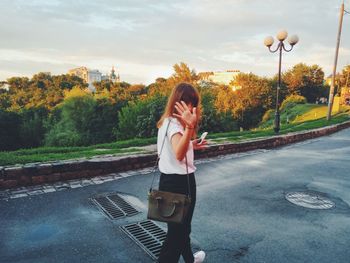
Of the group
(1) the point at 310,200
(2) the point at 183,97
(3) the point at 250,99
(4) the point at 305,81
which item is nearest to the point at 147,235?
(2) the point at 183,97

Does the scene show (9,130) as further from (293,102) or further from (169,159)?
(293,102)

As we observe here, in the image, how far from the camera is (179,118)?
2.52 m

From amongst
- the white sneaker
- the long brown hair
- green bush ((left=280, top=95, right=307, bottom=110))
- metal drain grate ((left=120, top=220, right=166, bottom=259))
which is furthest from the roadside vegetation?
the long brown hair

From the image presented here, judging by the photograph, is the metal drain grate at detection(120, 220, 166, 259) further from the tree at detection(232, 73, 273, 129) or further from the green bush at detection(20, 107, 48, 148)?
the tree at detection(232, 73, 273, 129)

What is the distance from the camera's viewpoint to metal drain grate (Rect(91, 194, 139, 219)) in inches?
175

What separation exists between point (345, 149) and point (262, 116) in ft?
125

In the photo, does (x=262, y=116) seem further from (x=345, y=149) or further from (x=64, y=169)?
(x=64, y=169)

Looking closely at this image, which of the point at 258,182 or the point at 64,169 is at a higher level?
the point at 64,169

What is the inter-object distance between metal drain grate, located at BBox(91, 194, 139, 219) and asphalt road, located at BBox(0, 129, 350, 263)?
143 millimetres

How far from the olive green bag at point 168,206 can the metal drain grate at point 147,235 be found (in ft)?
3.36

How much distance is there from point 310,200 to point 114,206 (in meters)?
3.82

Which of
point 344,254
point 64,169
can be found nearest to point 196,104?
point 344,254

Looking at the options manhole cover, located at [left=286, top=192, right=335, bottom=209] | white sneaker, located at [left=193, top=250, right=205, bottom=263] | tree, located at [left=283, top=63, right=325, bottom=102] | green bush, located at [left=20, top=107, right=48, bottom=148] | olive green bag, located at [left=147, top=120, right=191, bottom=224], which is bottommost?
green bush, located at [left=20, top=107, right=48, bottom=148]

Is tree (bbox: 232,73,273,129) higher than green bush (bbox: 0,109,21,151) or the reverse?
higher
